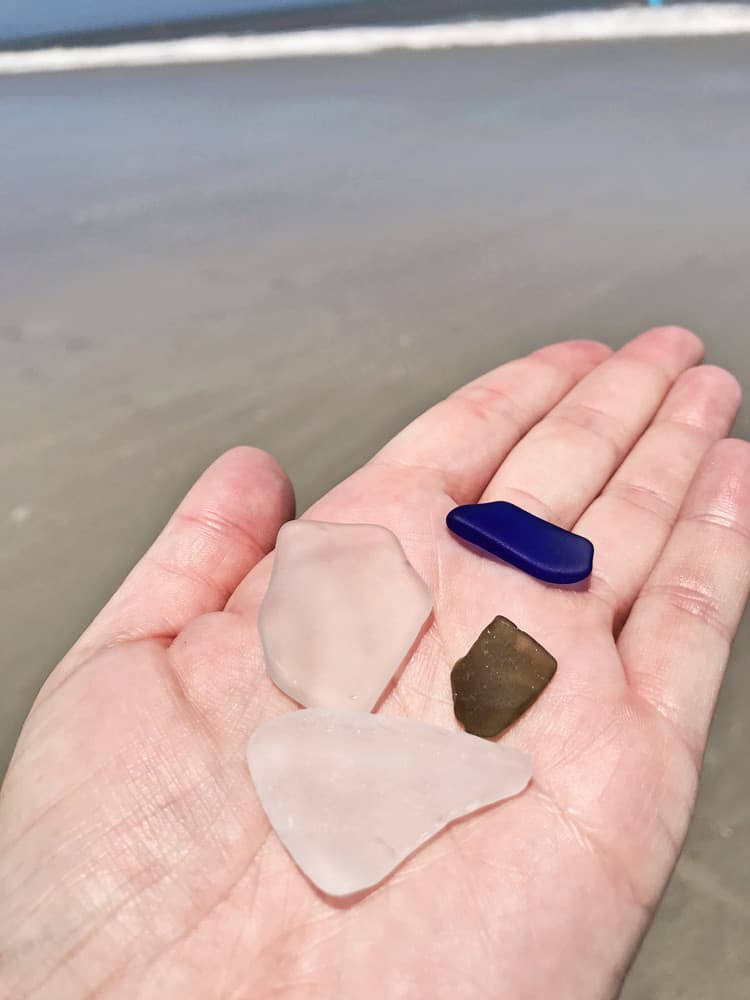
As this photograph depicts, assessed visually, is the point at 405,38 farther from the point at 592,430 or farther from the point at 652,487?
the point at 652,487

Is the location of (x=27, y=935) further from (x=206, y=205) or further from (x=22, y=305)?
(x=206, y=205)

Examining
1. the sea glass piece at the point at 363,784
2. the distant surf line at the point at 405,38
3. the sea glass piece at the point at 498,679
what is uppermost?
the distant surf line at the point at 405,38

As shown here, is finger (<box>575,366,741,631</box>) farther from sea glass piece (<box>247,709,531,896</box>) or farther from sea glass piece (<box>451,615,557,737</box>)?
sea glass piece (<box>247,709,531,896</box>)

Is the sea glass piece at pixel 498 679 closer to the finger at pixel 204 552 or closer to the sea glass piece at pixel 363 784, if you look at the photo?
the sea glass piece at pixel 363 784

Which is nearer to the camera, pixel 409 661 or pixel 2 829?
pixel 2 829

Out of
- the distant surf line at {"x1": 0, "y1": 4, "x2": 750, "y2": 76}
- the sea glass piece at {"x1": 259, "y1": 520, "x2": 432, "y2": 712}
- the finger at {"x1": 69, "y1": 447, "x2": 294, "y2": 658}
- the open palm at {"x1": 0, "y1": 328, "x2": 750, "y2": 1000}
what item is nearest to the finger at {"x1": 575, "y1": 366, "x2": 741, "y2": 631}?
the open palm at {"x1": 0, "y1": 328, "x2": 750, "y2": 1000}

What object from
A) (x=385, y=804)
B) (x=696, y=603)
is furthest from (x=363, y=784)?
(x=696, y=603)

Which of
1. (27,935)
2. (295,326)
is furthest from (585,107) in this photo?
(27,935)

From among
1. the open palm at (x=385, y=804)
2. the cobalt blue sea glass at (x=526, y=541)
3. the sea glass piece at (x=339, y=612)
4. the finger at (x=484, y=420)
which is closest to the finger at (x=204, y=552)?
the open palm at (x=385, y=804)
